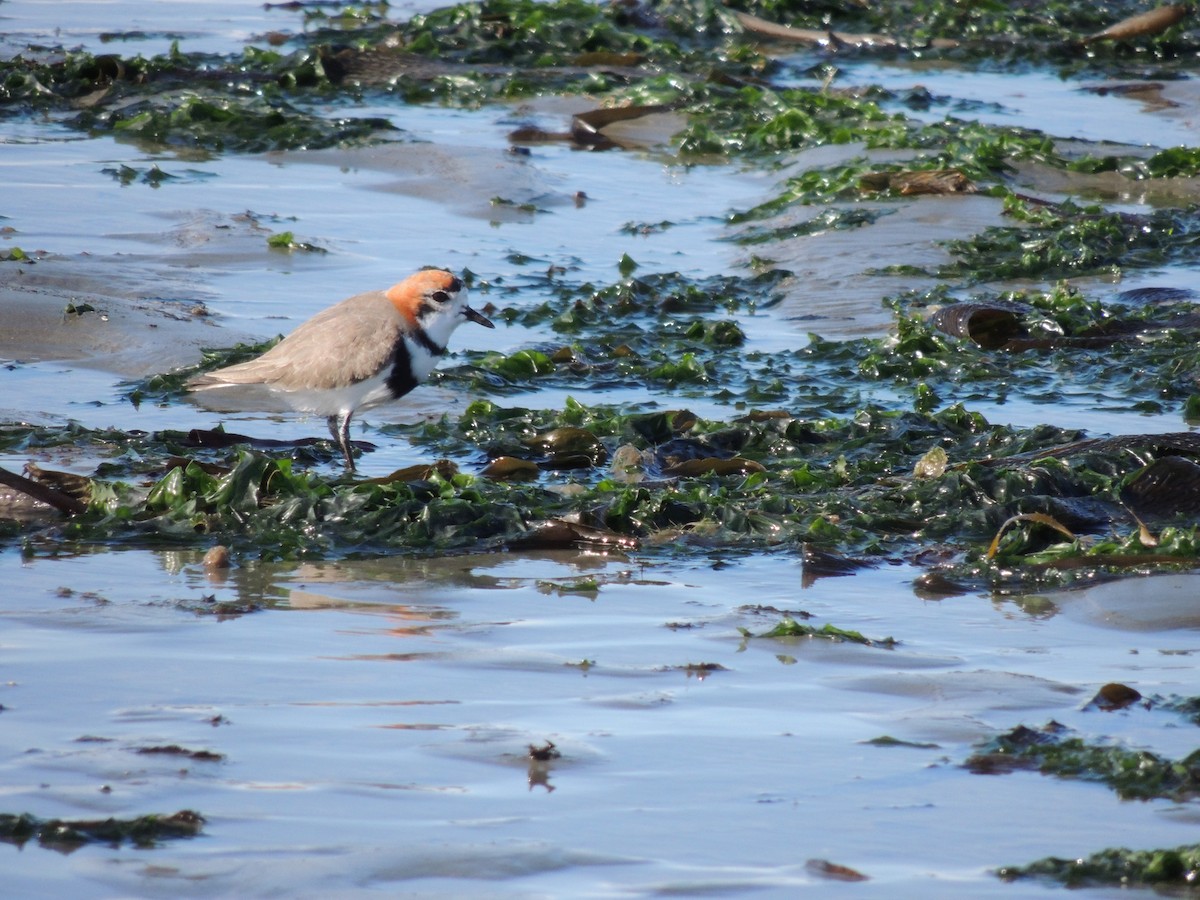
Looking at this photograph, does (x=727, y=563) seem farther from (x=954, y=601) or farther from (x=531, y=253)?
(x=531, y=253)

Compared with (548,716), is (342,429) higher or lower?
lower

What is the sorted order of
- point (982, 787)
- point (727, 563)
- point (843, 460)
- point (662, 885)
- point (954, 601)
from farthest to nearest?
point (843, 460), point (727, 563), point (954, 601), point (982, 787), point (662, 885)

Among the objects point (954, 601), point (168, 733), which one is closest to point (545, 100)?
point (954, 601)

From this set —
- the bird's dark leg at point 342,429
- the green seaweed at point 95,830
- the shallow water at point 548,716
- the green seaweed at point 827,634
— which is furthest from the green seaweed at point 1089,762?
the bird's dark leg at point 342,429

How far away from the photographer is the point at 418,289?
666cm

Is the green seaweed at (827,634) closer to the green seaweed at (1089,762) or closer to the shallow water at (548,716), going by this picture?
the shallow water at (548,716)

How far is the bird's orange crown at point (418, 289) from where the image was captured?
663 cm

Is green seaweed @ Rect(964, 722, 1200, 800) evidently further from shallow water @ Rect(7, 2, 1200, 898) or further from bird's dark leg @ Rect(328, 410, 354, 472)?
bird's dark leg @ Rect(328, 410, 354, 472)

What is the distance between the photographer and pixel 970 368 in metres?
7.41

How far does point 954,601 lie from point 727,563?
741 millimetres

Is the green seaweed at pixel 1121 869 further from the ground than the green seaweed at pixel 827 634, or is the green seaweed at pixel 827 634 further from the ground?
the green seaweed at pixel 1121 869

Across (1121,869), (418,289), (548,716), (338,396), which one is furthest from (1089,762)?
(418,289)

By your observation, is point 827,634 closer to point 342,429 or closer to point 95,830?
point 95,830

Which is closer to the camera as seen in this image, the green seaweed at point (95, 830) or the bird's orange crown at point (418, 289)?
the green seaweed at point (95, 830)
